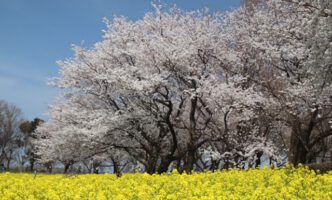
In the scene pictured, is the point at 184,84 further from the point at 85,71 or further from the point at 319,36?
the point at 319,36

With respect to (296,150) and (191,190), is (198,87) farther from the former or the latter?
(191,190)

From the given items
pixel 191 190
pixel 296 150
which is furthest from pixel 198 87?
pixel 191 190

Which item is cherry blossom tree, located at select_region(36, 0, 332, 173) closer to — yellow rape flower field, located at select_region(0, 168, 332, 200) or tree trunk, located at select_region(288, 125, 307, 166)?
tree trunk, located at select_region(288, 125, 307, 166)

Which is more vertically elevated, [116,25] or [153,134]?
[116,25]

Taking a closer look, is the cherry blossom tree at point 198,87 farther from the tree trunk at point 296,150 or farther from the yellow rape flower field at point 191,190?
the yellow rape flower field at point 191,190

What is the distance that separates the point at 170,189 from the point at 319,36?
7817 millimetres

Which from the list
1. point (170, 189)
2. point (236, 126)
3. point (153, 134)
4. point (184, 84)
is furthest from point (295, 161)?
point (170, 189)

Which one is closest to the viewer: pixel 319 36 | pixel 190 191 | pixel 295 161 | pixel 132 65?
pixel 190 191

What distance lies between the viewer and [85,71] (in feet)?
97.1

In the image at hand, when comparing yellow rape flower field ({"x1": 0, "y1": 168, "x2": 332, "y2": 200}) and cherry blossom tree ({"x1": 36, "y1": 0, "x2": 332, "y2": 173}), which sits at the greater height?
cherry blossom tree ({"x1": 36, "y1": 0, "x2": 332, "y2": 173})

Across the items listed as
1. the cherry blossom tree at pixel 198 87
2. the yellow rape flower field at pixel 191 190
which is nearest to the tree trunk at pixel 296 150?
the cherry blossom tree at pixel 198 87

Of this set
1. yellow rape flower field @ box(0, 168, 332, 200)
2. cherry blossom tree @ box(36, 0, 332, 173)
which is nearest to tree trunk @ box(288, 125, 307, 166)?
cherry blossom tree @ box(36, 0, 332, 173)

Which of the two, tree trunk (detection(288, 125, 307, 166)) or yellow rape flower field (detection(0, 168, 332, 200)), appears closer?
yellow rape flower field (detection(0, 168, 332, 200))

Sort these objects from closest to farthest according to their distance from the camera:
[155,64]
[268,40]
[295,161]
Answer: [295,161]
[268,40]
[155,64]
